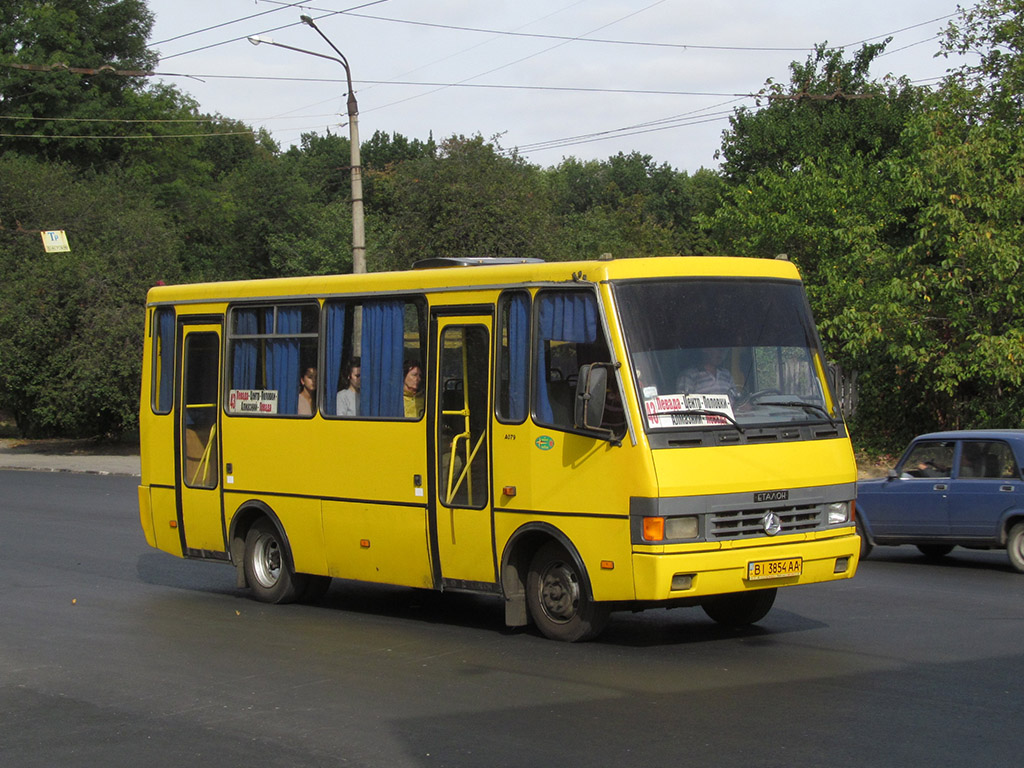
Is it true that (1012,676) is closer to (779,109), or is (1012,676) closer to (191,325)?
(191,325)

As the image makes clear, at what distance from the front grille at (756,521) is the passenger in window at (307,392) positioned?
4.22 metres

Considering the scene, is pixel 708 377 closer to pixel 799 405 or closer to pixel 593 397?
pixel 799 405

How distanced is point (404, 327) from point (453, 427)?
3.50ft

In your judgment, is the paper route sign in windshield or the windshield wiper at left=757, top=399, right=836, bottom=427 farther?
the windshield wiper at left=757, top=399, right=836, bottom=427

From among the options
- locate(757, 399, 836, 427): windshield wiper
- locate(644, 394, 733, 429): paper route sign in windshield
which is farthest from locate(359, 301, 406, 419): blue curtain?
locate(757, 399, 836, 427): windshield wiper

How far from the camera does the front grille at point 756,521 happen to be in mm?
8844

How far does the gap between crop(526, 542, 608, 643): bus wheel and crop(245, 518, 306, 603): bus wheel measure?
3196 millimetres

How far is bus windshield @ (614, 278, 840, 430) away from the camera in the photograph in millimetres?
9031

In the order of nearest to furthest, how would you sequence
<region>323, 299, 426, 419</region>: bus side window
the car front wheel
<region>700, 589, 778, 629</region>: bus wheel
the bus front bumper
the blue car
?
the bus front bumper → <region>700, 589, 778, 629</region>: bus wheel → <region>323, 299, 426, 419</region>: bus side window → the car front wheel → the blue car

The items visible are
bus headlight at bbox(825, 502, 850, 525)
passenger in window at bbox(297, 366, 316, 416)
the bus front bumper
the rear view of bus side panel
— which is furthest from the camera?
the rear view of bus side panel

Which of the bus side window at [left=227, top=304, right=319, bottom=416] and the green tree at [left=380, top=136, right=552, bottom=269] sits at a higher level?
the green tree at [left=380, top=136, right=552, bottom=269]

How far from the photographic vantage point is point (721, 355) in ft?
30.3

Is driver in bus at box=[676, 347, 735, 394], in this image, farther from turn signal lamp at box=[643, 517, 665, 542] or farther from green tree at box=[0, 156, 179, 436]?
green tree at box=[0, 156, 179, 436]

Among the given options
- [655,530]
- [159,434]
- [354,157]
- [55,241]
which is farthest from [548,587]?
[55,241]
